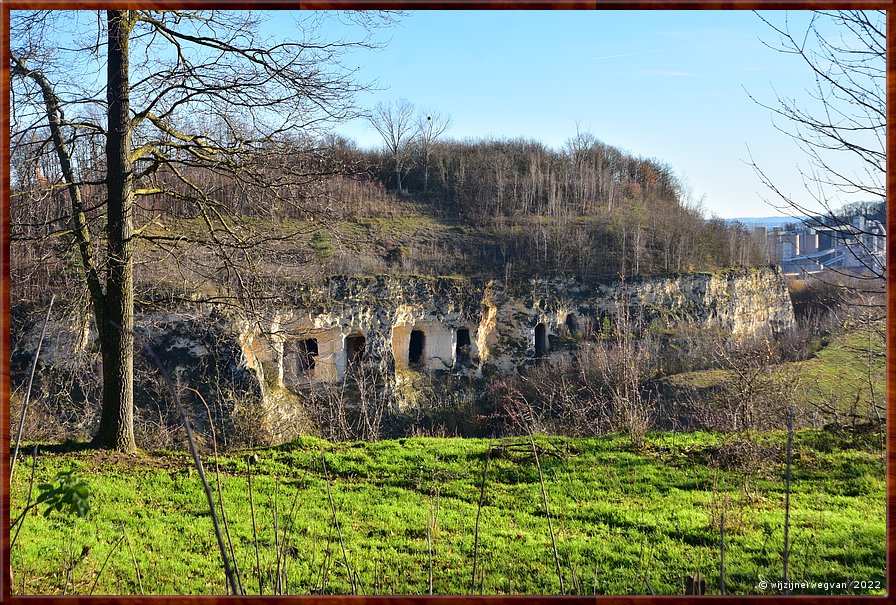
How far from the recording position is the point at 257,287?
19.1 ft

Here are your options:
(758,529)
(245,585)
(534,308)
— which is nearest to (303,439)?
(245,585)

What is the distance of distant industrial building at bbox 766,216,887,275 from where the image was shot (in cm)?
348

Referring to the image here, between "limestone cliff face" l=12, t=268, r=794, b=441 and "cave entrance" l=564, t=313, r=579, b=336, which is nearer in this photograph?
"limestone cliff face" l=12, t=268, r=794, b=441

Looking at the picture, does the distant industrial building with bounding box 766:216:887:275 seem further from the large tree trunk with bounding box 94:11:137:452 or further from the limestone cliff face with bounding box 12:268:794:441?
the limestone cliff face with bounding box 12:268:794:441

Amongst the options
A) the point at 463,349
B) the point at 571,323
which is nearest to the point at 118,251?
the point at 463,349

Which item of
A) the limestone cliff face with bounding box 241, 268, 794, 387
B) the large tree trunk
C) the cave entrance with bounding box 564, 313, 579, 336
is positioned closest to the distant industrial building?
the large tree trunk

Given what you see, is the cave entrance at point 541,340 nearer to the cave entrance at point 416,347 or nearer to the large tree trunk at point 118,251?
the cave entrance at point 416,347

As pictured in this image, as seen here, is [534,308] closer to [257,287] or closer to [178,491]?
[257,287]

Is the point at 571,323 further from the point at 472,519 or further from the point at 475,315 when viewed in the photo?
the point at 472,519

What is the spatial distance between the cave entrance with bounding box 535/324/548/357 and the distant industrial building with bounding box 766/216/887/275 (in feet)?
39.1

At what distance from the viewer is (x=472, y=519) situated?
4051mm

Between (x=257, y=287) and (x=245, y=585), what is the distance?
11.0ft

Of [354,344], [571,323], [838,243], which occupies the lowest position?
[354,344]

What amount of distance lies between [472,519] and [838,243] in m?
2.96
